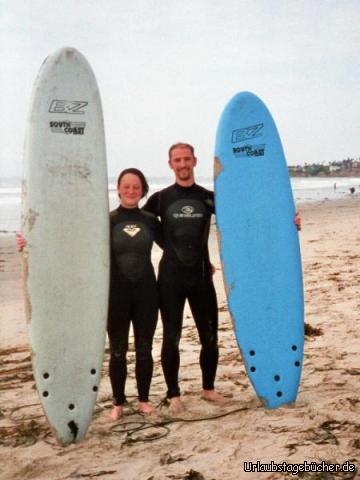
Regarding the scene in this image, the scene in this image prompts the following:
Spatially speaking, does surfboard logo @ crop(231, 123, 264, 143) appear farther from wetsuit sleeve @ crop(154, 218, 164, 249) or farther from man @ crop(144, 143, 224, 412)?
wetsuit sleeve @ crop(154, 218, 164, 249)

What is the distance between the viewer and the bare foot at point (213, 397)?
291 centimetres

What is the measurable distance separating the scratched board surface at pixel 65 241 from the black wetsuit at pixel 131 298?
0.07 m

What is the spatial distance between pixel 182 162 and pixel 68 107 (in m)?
0.74

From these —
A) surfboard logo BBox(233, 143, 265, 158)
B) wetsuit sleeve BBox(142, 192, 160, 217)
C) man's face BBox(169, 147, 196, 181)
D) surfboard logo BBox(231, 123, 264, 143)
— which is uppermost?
surfboard logo BBox(231, 123, 264, 143)

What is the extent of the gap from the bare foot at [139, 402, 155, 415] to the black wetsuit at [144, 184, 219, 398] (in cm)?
14

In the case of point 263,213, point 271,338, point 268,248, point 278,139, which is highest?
point 278,139

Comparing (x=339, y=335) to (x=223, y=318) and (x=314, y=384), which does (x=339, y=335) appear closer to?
(x=314, y=384)

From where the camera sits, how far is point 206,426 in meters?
2.59

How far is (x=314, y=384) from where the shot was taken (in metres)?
3.05

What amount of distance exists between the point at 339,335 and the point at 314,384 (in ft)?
2.54

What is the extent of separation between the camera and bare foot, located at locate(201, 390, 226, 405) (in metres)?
2.91

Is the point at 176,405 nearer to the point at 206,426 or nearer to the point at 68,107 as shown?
the point at 206,426

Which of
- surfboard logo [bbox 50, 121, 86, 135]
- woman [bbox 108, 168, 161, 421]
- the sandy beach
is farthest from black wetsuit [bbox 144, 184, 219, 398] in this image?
surfboard logo [bbox 50, 121, 86, 135]

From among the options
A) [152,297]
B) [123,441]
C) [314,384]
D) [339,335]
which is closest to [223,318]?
[339,335]
